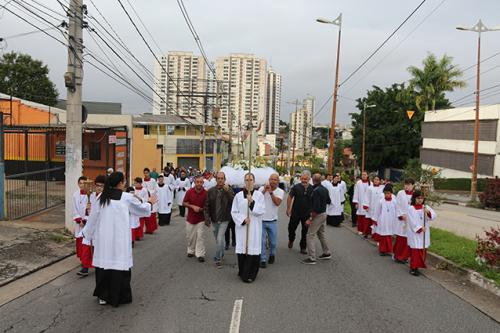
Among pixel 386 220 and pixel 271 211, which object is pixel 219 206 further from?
pixel 386 220

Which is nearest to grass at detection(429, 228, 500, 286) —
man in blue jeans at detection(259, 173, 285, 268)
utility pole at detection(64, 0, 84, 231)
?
man in blue jeans at detection(259, 173, 285, 268)

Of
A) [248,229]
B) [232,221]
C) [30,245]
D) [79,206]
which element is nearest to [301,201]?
[232,221]

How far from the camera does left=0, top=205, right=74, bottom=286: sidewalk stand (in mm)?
8844

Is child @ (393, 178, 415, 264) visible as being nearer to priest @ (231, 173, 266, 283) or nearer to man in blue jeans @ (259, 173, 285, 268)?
man in blue jeans @ (259, 173, 285, 268)

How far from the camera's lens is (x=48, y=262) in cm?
949

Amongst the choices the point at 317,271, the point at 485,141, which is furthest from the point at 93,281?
the point at 485,141

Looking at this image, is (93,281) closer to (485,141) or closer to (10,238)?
(10,238)

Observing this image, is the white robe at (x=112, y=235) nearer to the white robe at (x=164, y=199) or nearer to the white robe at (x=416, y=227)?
the white robe at (x=416, y=227)

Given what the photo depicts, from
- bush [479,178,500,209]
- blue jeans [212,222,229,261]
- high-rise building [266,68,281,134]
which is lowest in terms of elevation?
bush [479,178,500,209]

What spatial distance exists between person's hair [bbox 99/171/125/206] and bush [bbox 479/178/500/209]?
100ft

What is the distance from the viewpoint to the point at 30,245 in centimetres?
1048

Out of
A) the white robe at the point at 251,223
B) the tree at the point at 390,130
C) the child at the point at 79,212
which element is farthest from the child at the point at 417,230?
the tree at the point at 390,130

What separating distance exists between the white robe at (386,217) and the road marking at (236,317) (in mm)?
5271

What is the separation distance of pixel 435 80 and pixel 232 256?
49039mm
